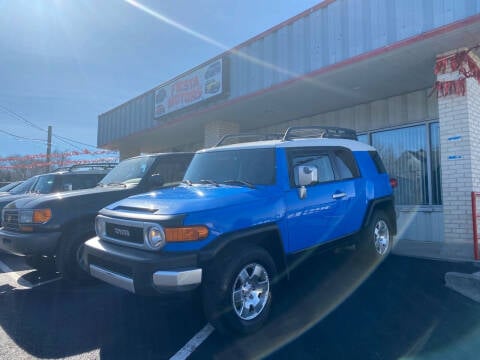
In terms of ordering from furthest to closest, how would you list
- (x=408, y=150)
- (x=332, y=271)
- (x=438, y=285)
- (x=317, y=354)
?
(x=408, y=150)
(x=332, y=271)
(x=438, y=285)
(x=317, y=354)

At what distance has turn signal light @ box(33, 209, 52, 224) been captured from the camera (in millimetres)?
5051

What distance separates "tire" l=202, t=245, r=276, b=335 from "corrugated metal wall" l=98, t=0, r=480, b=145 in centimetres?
502

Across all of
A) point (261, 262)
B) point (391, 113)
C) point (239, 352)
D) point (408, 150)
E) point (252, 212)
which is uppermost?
point (391, 113)

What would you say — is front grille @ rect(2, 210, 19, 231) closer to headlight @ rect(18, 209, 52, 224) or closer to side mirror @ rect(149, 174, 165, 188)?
headlight @ rect(18, 209, 52, 224)

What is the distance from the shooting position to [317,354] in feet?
10.4

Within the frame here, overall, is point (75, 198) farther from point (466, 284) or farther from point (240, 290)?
point (466, 284)

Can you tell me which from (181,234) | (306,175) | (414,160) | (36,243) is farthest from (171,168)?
(414,160)

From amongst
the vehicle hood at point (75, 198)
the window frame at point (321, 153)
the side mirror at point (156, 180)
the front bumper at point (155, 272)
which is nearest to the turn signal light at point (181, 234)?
the front bumper at point (155, 272)

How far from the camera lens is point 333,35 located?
24.3 feet

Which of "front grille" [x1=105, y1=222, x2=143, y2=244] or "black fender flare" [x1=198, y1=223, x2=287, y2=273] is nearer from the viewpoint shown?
"black fender flare" [x1=198, y1=223, x2=287, y2=273]

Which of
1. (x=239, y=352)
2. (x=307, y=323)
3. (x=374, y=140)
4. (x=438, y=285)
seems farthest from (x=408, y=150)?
(x=239, y=352)

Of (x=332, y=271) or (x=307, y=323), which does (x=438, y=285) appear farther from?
(x=307, y=323)

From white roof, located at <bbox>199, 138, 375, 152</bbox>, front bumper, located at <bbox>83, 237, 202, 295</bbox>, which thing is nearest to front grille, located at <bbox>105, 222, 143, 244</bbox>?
front bumper, located at <bbox>83, 237, 202, 295</bbox>

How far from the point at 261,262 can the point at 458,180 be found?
4852 mm
